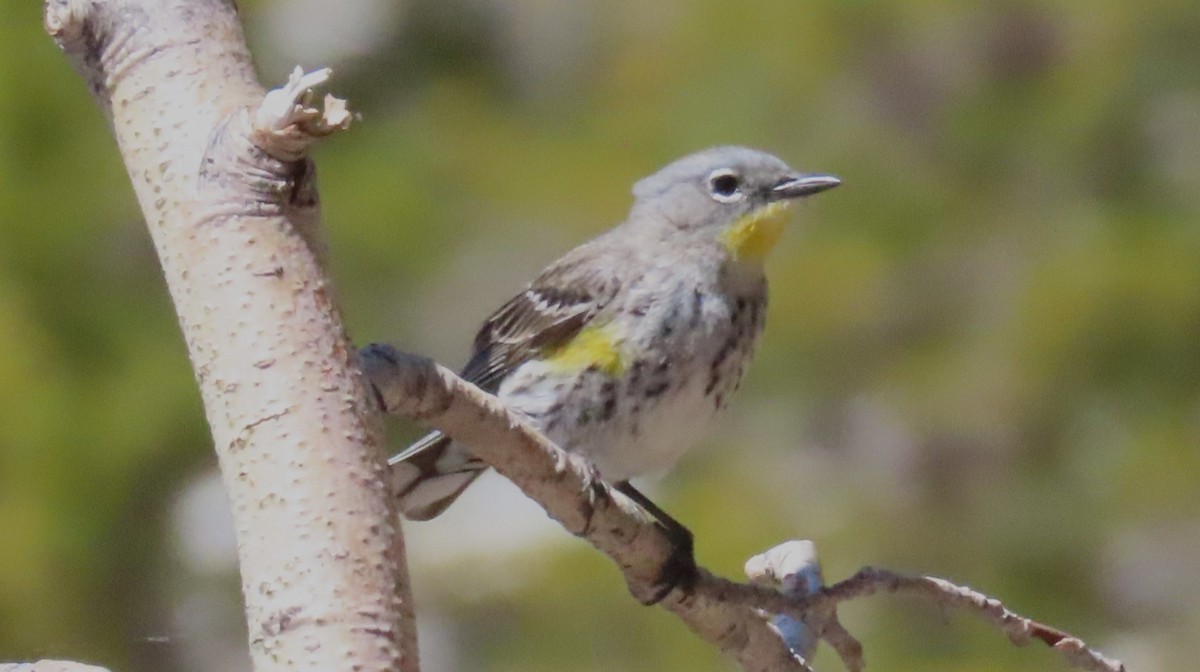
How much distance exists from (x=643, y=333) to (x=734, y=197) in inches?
9.4

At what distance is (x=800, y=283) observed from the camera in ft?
8.01

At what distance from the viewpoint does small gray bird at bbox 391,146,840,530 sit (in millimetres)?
1445

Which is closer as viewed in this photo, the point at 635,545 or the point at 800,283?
the point at 635,545

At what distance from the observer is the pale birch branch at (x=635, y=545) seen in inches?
33.4

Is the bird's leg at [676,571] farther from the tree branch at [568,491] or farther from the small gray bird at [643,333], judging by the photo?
the small gray bird at [643,333]

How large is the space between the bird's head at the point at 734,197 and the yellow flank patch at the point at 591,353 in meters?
0.17

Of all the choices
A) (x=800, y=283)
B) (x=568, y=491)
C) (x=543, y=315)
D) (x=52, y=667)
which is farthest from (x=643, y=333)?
(x=800, y=283)

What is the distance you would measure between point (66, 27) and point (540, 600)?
1557 mm

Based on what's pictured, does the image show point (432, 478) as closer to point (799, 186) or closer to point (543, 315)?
point (543, 315)

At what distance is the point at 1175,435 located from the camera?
2457 mm

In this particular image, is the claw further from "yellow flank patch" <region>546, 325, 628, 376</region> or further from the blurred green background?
the blurred green background

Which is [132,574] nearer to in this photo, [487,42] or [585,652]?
[585,652]

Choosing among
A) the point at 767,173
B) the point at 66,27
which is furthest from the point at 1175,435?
the point at 66,27

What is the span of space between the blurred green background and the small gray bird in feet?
2.06
